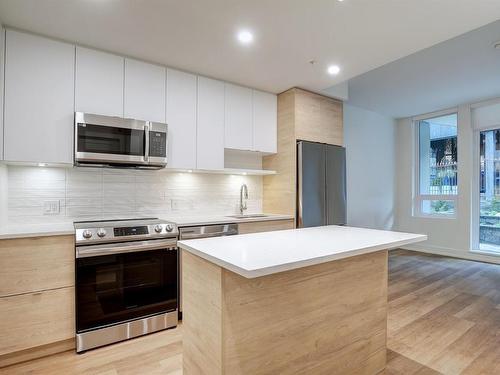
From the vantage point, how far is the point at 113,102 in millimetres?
2629

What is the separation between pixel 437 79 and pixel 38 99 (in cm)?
476

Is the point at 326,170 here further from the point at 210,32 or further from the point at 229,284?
the point at 229,284

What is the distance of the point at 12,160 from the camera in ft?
7.30

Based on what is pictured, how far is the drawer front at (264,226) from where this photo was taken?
3028mm

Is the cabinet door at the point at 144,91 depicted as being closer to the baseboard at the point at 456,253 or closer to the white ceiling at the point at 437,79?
the white ceiling at the point at 437,79

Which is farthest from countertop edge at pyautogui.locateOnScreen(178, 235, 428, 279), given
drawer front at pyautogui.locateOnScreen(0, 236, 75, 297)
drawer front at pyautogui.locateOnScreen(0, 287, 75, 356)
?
drawer front at pyautogui.locateOnScreen(0, 287, 75, 356)

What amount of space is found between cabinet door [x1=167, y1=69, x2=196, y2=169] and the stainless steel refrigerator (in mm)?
1342

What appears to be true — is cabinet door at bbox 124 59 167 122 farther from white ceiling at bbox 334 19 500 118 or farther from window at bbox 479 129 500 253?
window at bbox 479 129 500 253

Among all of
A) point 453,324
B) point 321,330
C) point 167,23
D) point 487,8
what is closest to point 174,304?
point 321,330

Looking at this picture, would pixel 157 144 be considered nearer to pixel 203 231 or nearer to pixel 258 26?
pixel 203 231

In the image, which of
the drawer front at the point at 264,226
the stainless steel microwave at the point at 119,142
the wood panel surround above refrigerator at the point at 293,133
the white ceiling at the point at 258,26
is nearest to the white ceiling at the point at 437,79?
the wood panel surround above refrigerator at the point at 293,133

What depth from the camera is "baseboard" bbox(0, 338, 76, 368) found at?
6.47 feet

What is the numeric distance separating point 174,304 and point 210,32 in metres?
2.39

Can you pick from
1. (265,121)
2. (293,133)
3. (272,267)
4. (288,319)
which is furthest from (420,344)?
(265,121)
